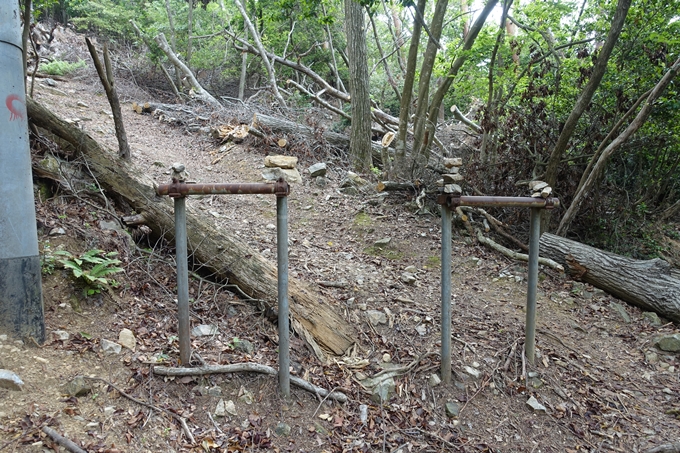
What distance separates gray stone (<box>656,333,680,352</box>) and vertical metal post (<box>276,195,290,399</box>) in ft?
11.9

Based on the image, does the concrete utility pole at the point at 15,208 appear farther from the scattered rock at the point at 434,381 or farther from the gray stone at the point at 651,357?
the gray stone at the point at 651,357

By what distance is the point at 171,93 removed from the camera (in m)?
12.0

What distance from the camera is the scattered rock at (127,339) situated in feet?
8.25

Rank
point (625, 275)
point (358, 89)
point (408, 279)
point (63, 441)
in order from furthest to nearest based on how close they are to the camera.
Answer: point (358, 89)
point (625, 275)
point (408, 279)
point (63, 441)

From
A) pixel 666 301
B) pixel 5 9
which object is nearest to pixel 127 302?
pixel 5 9

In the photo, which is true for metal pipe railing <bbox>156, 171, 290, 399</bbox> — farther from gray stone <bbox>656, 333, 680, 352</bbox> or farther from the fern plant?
gray stone <bbox>656, 333, 680, 352</bbox>

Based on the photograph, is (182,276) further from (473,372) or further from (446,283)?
(473,372)

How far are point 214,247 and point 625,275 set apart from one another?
177 inches

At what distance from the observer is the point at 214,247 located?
11.3 ft

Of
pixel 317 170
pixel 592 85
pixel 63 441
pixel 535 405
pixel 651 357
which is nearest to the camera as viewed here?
pixel 63 441

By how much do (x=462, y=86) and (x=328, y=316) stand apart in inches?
218

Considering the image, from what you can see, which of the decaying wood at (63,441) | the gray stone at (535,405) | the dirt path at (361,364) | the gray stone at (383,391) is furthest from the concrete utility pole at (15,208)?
the gray stone at (535,405)

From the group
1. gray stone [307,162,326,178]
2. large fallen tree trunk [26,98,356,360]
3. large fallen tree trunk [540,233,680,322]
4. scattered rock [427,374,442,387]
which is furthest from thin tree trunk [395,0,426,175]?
scattered rock [427,374,442,387]

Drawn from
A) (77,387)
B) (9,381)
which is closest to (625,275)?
(77,387)
